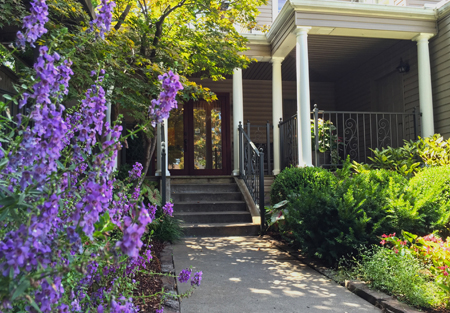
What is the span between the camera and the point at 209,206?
253 inches

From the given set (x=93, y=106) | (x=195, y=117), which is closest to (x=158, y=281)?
(x=93, y=106)

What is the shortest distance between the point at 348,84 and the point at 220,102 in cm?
374

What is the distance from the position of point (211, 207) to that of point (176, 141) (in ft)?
11.6

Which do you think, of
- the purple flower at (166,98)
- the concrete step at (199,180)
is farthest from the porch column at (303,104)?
the purple flower at (166,98)

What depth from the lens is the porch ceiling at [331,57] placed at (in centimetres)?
814

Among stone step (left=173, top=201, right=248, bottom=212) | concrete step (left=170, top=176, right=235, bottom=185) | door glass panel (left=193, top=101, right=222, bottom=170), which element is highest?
door glass panel (left=193, top=101, right=222, bottom=170)

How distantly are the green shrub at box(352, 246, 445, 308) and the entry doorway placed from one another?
636 centimetres

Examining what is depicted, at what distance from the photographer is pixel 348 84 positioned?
1063 centimetres

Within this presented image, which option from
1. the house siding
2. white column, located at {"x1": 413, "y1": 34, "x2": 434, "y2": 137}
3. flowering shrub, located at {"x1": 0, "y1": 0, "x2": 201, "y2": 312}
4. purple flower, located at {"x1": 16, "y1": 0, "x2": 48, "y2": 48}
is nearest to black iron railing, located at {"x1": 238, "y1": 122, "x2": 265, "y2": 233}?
white column, located at {"x1": 413, "y1": 34, "x2": 434, "y2": 137}

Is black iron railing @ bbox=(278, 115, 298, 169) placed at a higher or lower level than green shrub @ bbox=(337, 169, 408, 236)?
higher

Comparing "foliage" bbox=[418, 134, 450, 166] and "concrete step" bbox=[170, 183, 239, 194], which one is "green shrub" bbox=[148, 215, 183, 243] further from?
"foliage" bbox=[418, 134, 450, 166]

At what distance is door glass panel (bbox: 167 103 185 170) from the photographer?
945 centimetres

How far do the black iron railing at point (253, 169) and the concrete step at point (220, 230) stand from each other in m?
0.20

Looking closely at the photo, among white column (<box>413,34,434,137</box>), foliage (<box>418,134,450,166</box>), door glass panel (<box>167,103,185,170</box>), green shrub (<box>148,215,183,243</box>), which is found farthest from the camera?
door glass panel (<box>167,103,185,170</box>)
